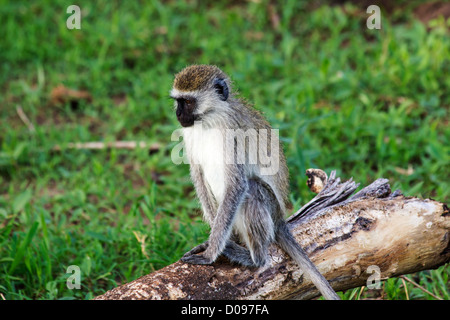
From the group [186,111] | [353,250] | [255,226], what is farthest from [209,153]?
[353,250]

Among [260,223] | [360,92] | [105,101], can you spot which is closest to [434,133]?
[360,92]

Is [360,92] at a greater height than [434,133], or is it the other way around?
[360,92]

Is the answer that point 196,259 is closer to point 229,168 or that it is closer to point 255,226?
point 255,226

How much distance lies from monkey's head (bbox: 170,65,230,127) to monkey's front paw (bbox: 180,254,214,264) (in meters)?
1.05

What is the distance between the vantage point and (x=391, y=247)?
12.7 ft

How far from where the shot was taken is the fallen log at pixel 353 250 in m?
A: 3.69

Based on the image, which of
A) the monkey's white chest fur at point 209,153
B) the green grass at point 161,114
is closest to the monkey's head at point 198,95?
the monkey's white chest fur at point 209,153

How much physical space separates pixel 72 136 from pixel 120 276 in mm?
2757

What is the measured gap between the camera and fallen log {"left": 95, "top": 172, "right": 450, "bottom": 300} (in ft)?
12.1

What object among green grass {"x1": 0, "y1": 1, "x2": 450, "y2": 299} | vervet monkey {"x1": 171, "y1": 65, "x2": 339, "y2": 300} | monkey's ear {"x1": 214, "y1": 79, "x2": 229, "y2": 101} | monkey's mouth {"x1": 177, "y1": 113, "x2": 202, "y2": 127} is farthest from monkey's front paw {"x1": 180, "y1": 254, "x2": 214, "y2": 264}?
monkey's ear {"x1": 214, "y1": 79, "x2": 229, "y2": 101}

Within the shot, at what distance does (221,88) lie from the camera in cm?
433

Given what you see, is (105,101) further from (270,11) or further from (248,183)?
(248,183)

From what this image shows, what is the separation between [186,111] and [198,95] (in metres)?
0.15

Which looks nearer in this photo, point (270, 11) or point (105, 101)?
point (105, 101)
